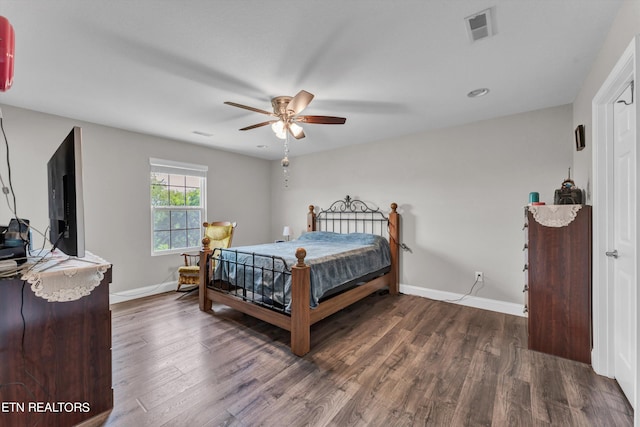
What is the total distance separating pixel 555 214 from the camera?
2.25m

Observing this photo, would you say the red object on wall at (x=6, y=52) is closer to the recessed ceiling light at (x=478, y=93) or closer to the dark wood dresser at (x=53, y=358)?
the dark wood dresser at (x=53, y=358)

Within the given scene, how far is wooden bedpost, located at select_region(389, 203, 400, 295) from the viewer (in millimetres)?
3984

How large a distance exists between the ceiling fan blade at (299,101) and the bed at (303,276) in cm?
126

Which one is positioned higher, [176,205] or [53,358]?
[176,205]

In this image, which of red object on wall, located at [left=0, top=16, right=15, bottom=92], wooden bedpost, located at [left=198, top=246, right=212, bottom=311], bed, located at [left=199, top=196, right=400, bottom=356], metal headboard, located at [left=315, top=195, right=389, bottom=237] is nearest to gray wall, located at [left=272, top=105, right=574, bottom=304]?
metal headboard, located at [left=315, top=195, right=389, bottom=237]

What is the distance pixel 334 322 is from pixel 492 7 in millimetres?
2972

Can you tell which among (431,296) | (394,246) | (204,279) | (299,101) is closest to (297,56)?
(299,101)

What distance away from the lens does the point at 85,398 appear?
1.54 m

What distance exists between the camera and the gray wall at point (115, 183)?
293 cm

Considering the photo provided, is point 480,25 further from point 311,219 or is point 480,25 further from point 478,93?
point 311,219

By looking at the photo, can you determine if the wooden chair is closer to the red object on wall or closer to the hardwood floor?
the hardwood floor

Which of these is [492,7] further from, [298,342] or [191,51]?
[298,342]

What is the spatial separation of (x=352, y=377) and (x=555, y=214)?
2172mm

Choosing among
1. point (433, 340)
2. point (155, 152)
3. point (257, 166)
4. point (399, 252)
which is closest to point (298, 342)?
point (433, 340)
